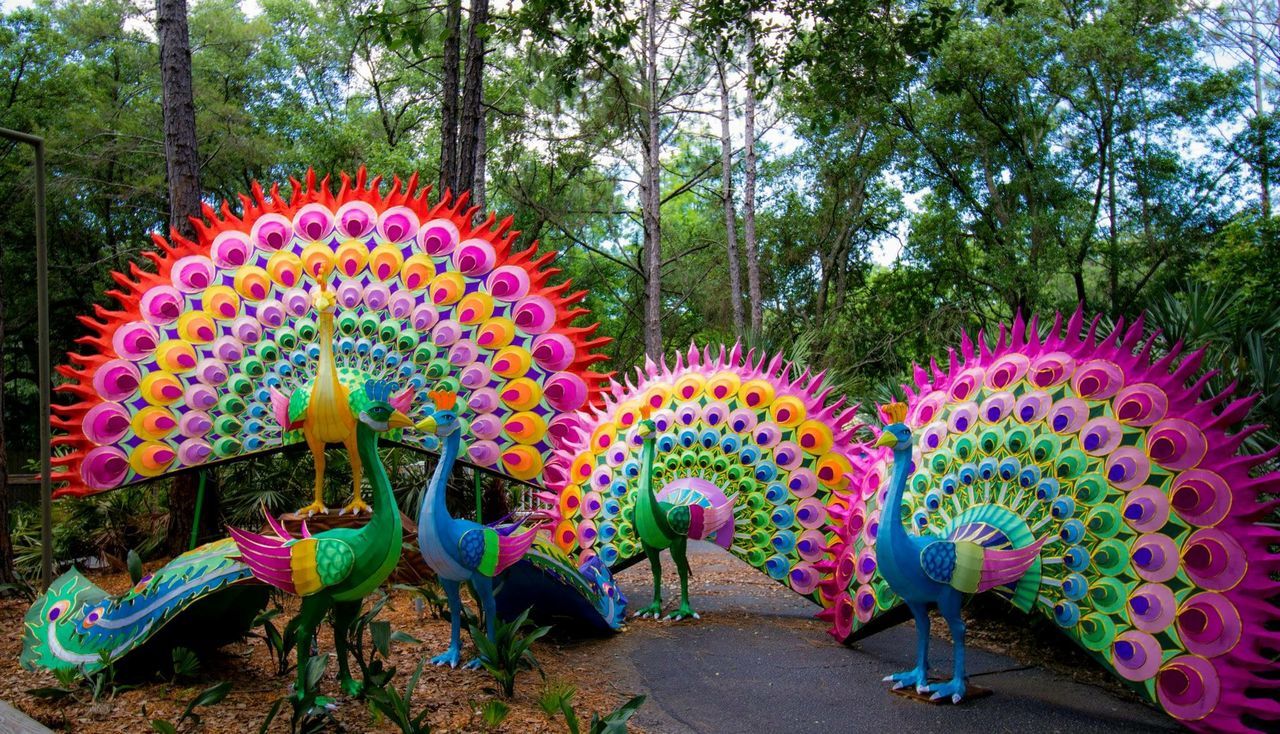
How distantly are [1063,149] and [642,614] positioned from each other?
44.6ft

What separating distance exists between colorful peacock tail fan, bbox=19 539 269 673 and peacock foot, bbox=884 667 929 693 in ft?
13.2

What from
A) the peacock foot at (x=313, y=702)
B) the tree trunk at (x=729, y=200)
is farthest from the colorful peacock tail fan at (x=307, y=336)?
the tree trunk at (x=729, y=200)

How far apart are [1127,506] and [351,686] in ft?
14.9

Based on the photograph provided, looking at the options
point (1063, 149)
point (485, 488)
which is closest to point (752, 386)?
point (485, 488)

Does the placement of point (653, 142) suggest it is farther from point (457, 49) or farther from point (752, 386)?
point (752, 386)

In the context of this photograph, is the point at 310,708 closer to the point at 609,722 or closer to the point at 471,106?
the point at 609,722

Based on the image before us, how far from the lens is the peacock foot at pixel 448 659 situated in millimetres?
6129

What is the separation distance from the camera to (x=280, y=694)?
5.53 metres

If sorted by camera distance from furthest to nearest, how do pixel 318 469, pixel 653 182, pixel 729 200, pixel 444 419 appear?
pixel 729 200 < pixel 653 182 < pixel 318 469 < pixel 444 419

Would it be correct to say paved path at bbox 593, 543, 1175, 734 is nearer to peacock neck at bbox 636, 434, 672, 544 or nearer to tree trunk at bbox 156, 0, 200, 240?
peacock neck at bbox 636, 434, 672, 544

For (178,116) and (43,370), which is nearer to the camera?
(43,370)

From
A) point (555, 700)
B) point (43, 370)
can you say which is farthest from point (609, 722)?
point (43, 370)

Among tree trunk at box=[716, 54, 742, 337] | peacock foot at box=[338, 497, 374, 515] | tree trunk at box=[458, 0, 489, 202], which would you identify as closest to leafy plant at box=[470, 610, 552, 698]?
peacock foot at box=[338, 497, 374, 515]

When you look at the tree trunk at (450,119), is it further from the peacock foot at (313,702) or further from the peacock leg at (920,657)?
the peacock leg at (920,657)
